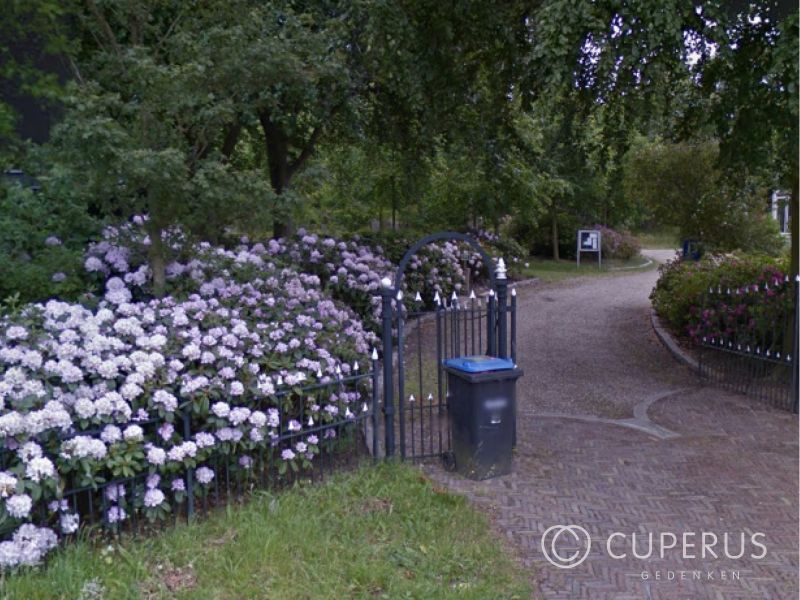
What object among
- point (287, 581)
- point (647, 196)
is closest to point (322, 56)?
point (287, 581)

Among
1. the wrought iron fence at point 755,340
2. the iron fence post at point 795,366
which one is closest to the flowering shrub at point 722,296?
the wrought iron fence at point 755,340

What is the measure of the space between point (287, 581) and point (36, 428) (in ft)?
4.89

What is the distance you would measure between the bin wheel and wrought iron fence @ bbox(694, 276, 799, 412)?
3.84 m

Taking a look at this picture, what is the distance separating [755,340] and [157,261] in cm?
620

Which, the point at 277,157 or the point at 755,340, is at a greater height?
the point at 277,157

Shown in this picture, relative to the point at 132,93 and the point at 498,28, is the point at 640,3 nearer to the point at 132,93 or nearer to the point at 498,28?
the point at 498,28

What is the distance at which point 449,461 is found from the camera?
5.88m

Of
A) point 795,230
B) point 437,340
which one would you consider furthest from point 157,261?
point 795,230

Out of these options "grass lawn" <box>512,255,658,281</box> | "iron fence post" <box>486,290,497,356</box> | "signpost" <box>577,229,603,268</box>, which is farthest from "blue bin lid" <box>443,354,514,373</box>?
"signpost" <box>577,229,603,268</box>

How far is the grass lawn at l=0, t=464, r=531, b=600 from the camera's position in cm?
386

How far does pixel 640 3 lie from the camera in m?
6.56

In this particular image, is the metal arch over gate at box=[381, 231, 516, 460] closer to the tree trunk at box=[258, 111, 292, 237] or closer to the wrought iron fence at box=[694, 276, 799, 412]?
the wrought iron fence at box=[694, 276, 799, 412]

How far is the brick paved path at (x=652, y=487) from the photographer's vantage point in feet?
13.8

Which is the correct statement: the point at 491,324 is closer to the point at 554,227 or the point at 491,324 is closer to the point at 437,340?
the point at 437,340
